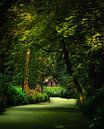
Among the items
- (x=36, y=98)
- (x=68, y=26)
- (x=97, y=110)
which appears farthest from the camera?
(x=36, y=98)

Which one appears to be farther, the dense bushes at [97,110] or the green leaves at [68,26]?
the dense bushes at [97,110]

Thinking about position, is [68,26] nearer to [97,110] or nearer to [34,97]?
[97,110]

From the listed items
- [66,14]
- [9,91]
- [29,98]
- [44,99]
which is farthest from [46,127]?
[44,99]

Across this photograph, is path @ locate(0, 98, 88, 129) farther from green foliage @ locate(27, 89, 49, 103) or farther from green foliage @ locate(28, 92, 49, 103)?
green foliage @ locate(28, 92, 49, 103)

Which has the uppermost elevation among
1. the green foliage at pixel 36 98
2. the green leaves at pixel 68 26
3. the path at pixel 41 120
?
the green leaves at pixel 68 26

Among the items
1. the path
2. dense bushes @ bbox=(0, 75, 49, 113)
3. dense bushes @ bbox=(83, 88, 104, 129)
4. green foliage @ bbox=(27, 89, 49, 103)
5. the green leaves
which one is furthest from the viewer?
green foliage @ bbox=(27, 89, 49, 103)

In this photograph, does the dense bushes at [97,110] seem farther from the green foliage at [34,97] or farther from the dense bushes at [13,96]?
the green foliage at [34,97]

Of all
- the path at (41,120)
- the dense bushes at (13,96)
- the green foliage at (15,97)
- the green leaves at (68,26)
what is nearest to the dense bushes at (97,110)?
the path at (41,120)

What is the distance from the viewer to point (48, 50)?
27.3m

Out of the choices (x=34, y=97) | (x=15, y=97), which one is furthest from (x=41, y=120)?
(x=34, y=97)

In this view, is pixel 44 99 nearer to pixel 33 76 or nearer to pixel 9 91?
pixel 33 76

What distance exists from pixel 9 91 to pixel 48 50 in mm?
10636

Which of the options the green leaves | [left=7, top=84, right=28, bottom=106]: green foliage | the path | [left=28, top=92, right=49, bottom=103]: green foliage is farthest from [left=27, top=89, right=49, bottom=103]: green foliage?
the green leaves

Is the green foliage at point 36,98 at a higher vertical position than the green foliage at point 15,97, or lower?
lower
